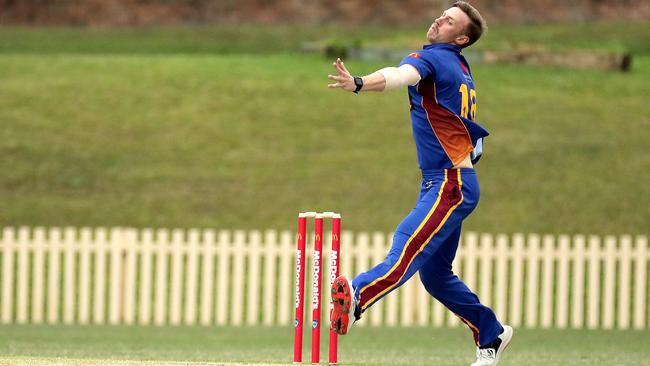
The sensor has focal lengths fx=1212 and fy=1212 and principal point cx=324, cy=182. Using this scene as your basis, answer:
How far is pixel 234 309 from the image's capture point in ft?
44.2

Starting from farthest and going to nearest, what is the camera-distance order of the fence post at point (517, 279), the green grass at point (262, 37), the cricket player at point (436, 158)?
1. the green grass at point (262, 37)
2. the fence post at point (517, 279)
3. the cricket player at point (436, 158)

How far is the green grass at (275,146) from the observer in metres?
16.7

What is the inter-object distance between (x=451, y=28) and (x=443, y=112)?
1.63ft

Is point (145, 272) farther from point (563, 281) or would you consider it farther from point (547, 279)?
point (563, 281)

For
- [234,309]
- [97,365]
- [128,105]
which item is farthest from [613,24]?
[97,365]

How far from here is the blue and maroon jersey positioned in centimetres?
644

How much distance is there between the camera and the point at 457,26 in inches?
262

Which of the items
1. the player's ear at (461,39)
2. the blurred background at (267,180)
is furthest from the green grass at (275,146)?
the player's ear at (461,39)

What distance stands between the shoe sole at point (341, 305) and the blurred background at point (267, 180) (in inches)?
103

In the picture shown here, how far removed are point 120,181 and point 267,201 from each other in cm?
229

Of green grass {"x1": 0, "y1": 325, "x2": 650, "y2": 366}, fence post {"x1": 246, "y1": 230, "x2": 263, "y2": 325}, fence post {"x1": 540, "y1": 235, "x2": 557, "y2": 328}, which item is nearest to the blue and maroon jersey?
green grass {"x1": 0, "y1": 325, "x2": 650, "y2": 366}

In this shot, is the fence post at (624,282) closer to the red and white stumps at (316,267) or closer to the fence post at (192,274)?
the fence post at (192,274)

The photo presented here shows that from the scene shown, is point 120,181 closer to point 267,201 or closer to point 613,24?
point 267,201

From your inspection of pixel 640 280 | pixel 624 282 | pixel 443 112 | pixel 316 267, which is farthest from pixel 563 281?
pixel 443 112
